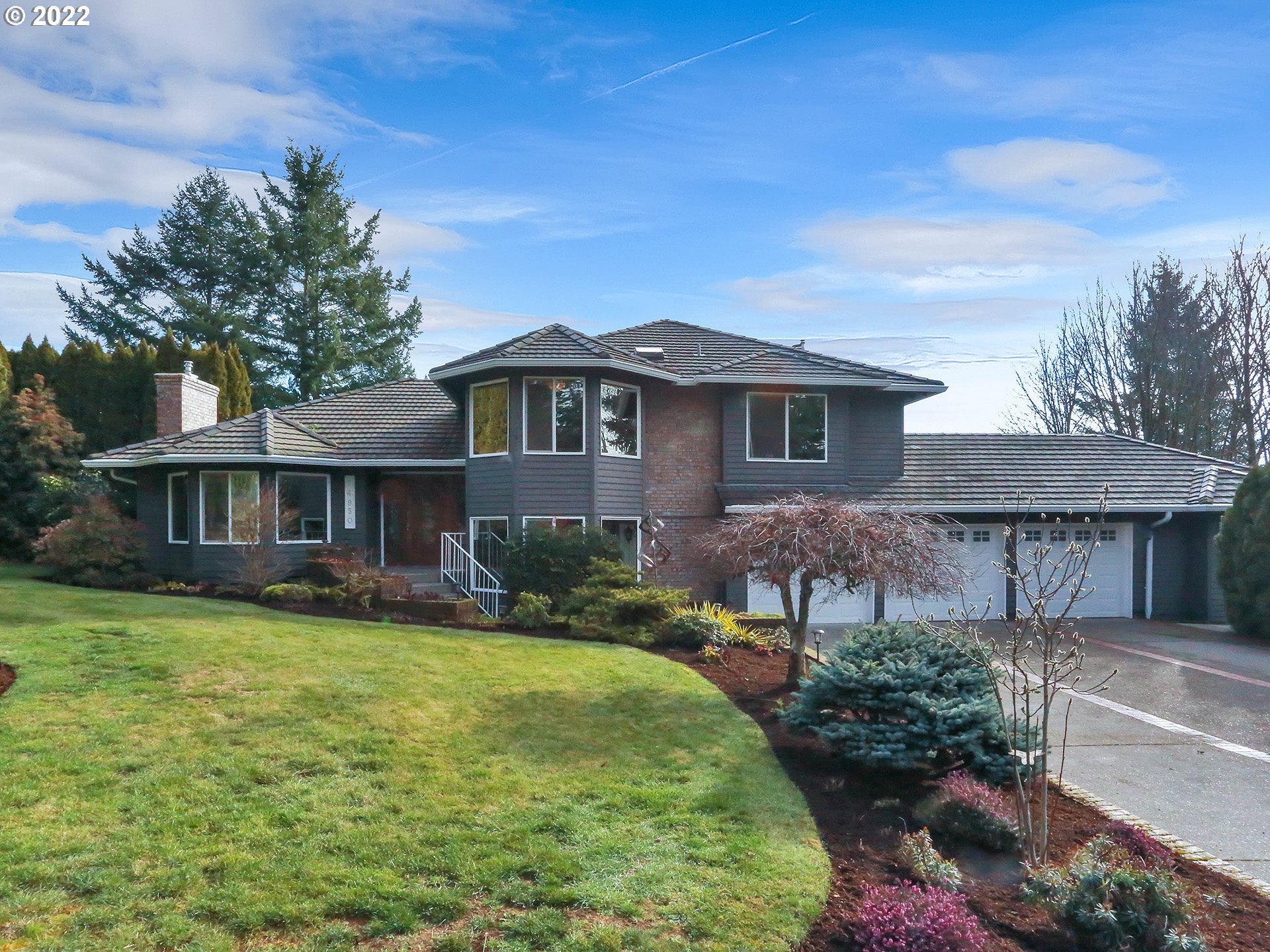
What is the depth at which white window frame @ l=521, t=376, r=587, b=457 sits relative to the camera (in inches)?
658

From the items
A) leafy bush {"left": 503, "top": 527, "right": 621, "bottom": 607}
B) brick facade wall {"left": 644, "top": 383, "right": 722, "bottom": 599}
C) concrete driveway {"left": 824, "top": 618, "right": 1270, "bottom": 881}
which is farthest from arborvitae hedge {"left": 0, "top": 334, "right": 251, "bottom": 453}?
concrete driveway {"left": 824, "top": 618, "right": 1270, "bottom": 881}

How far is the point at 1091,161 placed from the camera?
11781 mm

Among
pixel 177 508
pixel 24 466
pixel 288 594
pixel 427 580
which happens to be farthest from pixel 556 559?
pixel 24 466

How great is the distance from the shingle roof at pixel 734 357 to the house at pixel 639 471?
6 centimetres

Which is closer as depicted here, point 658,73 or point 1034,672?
point 1034,672

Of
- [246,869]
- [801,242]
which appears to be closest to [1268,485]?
[801,242]

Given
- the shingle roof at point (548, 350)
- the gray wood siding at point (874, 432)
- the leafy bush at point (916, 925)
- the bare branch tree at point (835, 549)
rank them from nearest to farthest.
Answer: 1. the leafy bush at point (916, 925)
2. the bare branch tree at point (835, 549)
3. the shingle roof at point (548, 350)
4. the gray wood siding at point (874, 432)

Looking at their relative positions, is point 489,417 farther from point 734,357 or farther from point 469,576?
point 734,357

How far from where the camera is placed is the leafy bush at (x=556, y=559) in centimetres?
1479

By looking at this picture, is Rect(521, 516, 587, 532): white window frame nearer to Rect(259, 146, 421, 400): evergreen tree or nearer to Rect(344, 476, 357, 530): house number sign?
Rect(344, 476, 357, 530): house number sign

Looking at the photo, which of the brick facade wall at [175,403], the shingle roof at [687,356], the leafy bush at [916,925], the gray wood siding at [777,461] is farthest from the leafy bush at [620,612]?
the brick facade wall at [175,403]

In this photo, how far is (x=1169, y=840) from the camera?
6.51 meters

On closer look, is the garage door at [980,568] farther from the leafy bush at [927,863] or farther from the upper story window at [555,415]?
the leafy bush at [927,863]

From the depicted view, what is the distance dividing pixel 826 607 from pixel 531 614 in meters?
7.12
